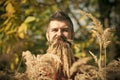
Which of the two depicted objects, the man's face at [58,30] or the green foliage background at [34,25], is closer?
the man's face at [58,30]

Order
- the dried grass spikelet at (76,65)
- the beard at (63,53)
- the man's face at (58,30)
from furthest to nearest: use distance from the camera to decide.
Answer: the man's face at (58,30), the beard at (63,53), the dried grass spikelet at (76,65)

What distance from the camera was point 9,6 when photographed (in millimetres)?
4695

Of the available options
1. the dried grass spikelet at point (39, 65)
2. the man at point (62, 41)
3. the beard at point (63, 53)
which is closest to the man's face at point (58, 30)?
the man at point (62, 41)

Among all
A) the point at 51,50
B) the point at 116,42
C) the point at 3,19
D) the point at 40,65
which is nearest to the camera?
the point at 40,65

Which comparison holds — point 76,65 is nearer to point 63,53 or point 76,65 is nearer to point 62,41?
point 63,53

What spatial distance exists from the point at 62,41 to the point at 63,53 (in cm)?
27

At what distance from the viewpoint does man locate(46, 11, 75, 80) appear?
304 cm

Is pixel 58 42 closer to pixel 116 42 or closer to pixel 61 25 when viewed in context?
pixel 61 25

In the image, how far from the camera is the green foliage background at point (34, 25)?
4859 mm

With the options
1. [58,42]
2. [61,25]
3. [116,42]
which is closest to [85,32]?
[116,42]

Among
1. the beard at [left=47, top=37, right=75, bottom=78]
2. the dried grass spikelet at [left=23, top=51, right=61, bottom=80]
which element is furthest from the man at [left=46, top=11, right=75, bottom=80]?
the dried grass spikelet at [left=23, top=51, right=61, bottom=80]

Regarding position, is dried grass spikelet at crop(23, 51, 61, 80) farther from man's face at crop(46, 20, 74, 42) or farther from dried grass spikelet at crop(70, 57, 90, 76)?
man's face at crop(46, 20, 74, 42)

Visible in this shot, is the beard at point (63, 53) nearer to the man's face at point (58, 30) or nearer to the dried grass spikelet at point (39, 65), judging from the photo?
the dried grass spikelet at point (39, 65)

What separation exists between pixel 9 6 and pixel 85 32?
3.40 meters
